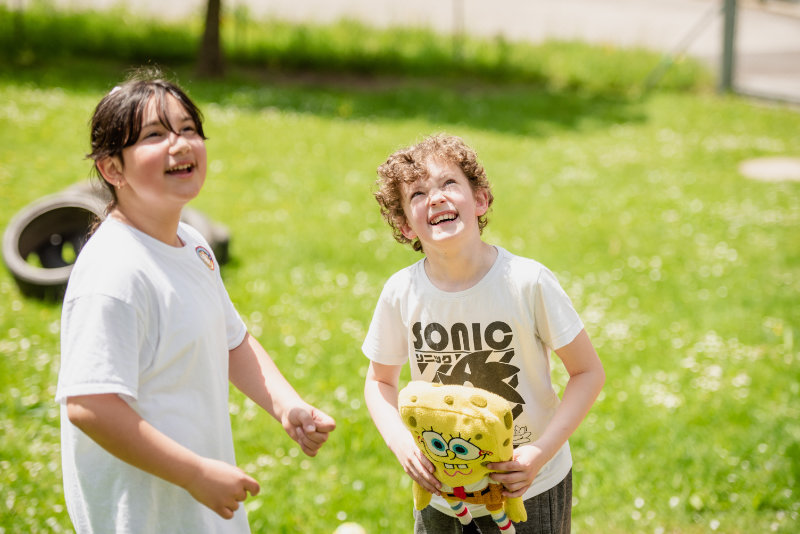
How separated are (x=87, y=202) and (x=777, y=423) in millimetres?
5445

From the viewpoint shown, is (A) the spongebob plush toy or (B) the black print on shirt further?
(B) the black print on shirt

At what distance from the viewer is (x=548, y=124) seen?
12.7 meters

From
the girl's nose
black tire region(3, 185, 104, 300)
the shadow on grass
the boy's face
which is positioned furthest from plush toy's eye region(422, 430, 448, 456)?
the shadow on grass

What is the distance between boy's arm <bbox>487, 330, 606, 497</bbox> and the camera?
204 centimetres

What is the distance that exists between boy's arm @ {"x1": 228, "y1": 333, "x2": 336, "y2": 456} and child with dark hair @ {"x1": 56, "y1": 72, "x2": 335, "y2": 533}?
0.01 m

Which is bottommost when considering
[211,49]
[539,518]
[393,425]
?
[211,49]

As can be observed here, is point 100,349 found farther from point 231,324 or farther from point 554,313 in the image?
point 554,313

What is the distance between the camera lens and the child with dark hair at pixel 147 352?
183cm

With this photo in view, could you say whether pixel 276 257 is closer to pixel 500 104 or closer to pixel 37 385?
pixel 37 385

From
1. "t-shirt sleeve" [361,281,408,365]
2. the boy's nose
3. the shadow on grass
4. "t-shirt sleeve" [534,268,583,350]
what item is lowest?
the shadow on grass

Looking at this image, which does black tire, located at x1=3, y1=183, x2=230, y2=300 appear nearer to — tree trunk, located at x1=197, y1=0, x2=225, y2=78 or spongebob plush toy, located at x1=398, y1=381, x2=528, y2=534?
spongebob plush toy, located at x1=398, y1=381, x2=528, y2=534

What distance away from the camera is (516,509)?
2.12 m

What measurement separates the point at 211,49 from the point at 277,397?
13.1 metres

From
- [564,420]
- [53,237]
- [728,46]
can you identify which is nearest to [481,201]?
[564,420]
